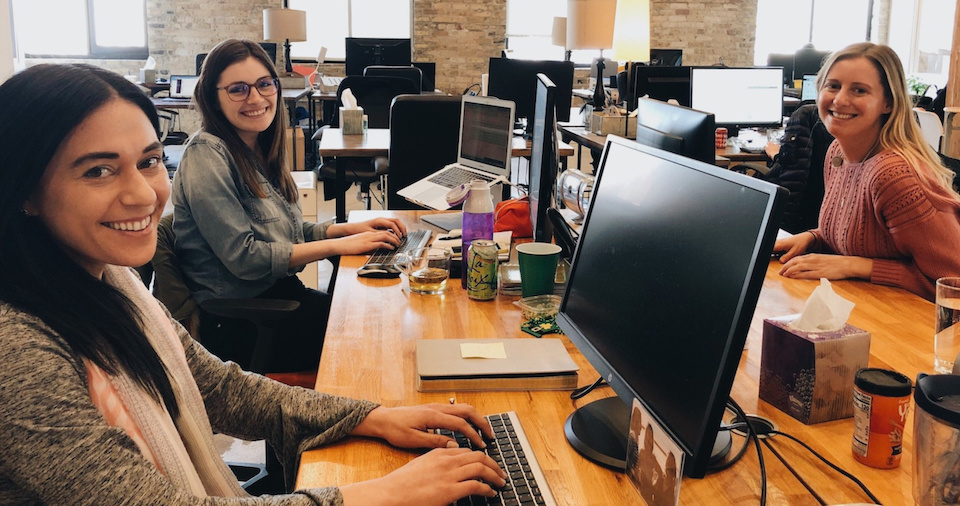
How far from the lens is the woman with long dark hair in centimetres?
85

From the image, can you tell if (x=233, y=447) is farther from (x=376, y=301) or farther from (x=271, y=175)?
(x=376, y=301)

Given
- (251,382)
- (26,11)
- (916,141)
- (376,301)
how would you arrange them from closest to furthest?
(251,382) < (376,301) < (916,141) < (26,11)

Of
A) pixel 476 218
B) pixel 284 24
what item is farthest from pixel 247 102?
pixel 284 24

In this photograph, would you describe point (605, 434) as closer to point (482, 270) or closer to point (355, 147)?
point (482, 270)

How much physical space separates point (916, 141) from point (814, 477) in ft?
4.53

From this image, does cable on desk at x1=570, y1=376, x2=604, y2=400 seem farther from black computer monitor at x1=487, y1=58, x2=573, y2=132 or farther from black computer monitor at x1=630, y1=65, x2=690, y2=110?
black computer monitor at x1=630, y1=65, x2=690, y2=110

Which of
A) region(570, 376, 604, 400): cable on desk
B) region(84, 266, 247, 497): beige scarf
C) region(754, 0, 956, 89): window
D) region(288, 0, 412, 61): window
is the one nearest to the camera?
region(84, 266, 247, 497): beige scarf

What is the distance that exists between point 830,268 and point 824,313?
89 cm

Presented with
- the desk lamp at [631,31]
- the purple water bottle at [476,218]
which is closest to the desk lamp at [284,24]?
the desk lamp at [631,31]

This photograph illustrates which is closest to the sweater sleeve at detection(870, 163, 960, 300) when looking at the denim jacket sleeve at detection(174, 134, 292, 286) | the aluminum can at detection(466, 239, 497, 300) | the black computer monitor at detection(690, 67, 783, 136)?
the aluminum can at detection(466, 239, 497, 300)

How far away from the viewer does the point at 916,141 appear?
2145mm

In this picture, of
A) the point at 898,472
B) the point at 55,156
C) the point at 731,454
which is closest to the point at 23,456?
the point at 55,156

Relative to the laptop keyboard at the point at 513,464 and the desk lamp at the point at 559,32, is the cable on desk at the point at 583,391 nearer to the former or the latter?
the laptop keyboard at the point at 513,464

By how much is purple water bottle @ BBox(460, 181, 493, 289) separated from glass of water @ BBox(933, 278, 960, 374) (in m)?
0.98
